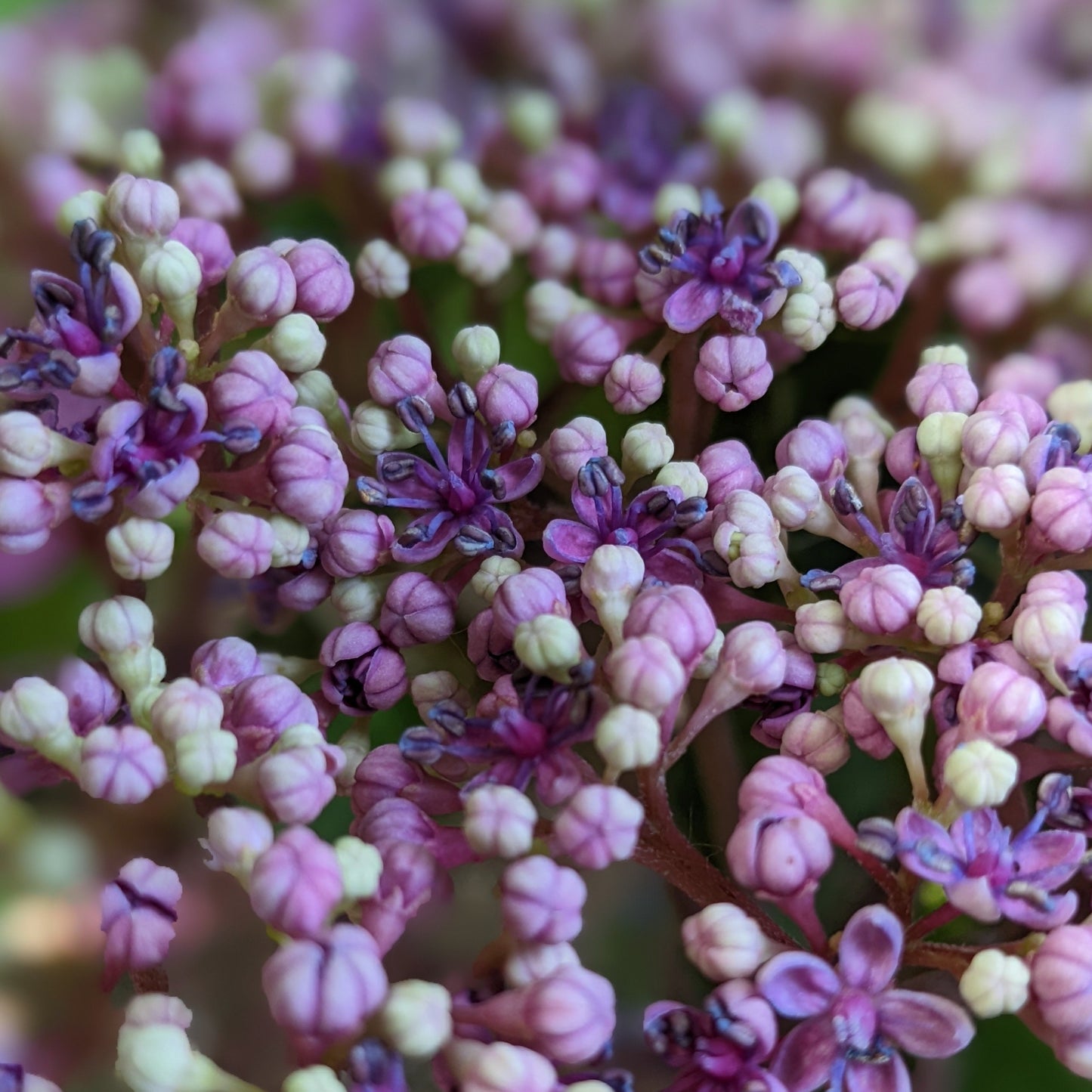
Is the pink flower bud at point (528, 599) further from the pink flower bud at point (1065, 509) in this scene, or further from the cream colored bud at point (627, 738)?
the pink flower bud at point (1065, 509)

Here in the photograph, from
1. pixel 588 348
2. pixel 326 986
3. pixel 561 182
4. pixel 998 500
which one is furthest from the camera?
pixel 561 182

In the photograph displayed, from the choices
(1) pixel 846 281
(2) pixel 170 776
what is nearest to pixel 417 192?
(1) pixel 846 281

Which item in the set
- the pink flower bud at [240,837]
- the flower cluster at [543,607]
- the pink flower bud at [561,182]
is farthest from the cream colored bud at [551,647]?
the pink flower bud at [561,182]

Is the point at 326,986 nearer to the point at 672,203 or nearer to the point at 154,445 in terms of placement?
the point at 154,445

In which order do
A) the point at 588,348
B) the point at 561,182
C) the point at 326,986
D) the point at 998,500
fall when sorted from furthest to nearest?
the point at 561,182, the point at 588,348, the point at 998,500, the point at 326,986

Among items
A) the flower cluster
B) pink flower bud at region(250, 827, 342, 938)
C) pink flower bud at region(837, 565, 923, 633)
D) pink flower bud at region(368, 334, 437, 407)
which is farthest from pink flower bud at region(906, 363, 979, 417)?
pink flower bud at region(250, 827, 342, 938)

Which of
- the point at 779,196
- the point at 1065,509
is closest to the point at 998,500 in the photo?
the point at 1065,509
